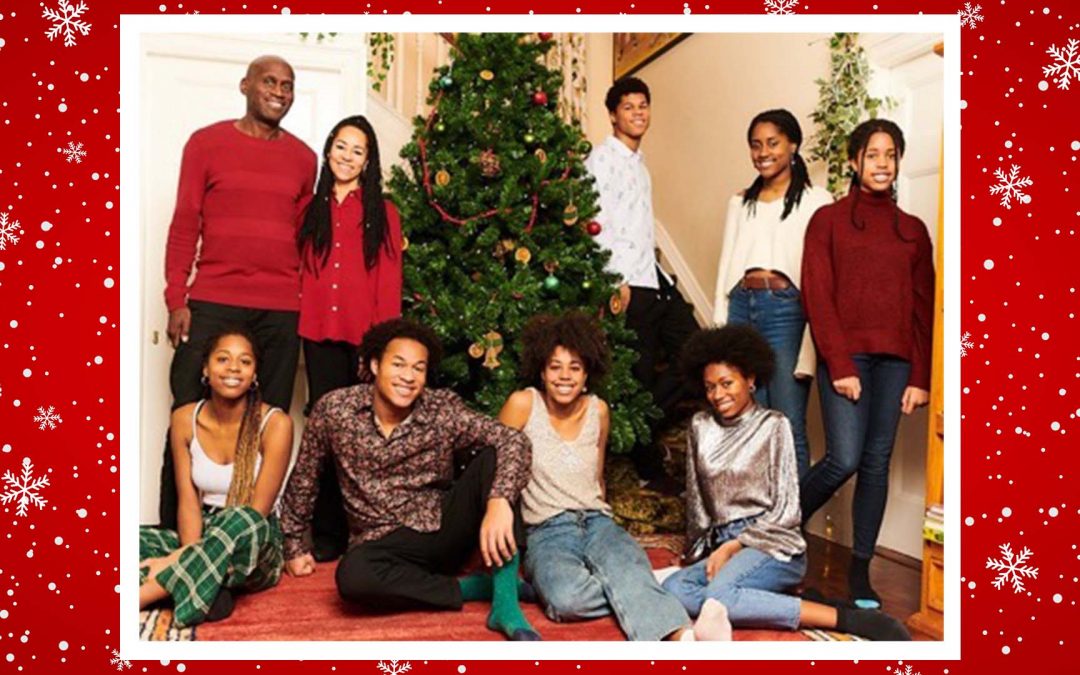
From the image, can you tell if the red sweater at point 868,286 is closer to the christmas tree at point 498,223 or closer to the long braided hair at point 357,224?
the christmas tree at point 498,223

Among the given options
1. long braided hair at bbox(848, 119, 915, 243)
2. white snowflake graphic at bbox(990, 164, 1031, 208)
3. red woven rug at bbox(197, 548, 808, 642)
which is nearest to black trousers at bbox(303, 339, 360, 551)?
red woven rug at bbox(197, 548, 808, 642)

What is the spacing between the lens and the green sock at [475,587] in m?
2.16

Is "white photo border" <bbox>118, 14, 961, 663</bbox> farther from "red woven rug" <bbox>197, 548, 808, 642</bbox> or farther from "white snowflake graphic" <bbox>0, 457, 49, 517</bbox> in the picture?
"white snowflake graphic" <bbox>0, 457, 49, 517</bbox>

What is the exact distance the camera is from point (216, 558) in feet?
6.56

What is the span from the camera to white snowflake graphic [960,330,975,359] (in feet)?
6.22

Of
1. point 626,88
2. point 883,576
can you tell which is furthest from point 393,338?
point 883,576

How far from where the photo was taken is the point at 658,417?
2.65 metres

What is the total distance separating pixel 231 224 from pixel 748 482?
1.44 metres

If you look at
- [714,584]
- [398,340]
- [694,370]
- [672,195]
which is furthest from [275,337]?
[672,195]

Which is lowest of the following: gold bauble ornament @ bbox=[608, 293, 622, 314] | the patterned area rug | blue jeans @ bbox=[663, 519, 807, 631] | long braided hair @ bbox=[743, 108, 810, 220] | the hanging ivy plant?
the patterned area rug

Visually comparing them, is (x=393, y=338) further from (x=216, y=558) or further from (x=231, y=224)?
(x=216, y=558)

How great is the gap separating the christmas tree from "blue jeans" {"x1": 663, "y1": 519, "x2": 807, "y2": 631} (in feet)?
1.66

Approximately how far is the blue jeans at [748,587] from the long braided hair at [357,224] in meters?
1.15
